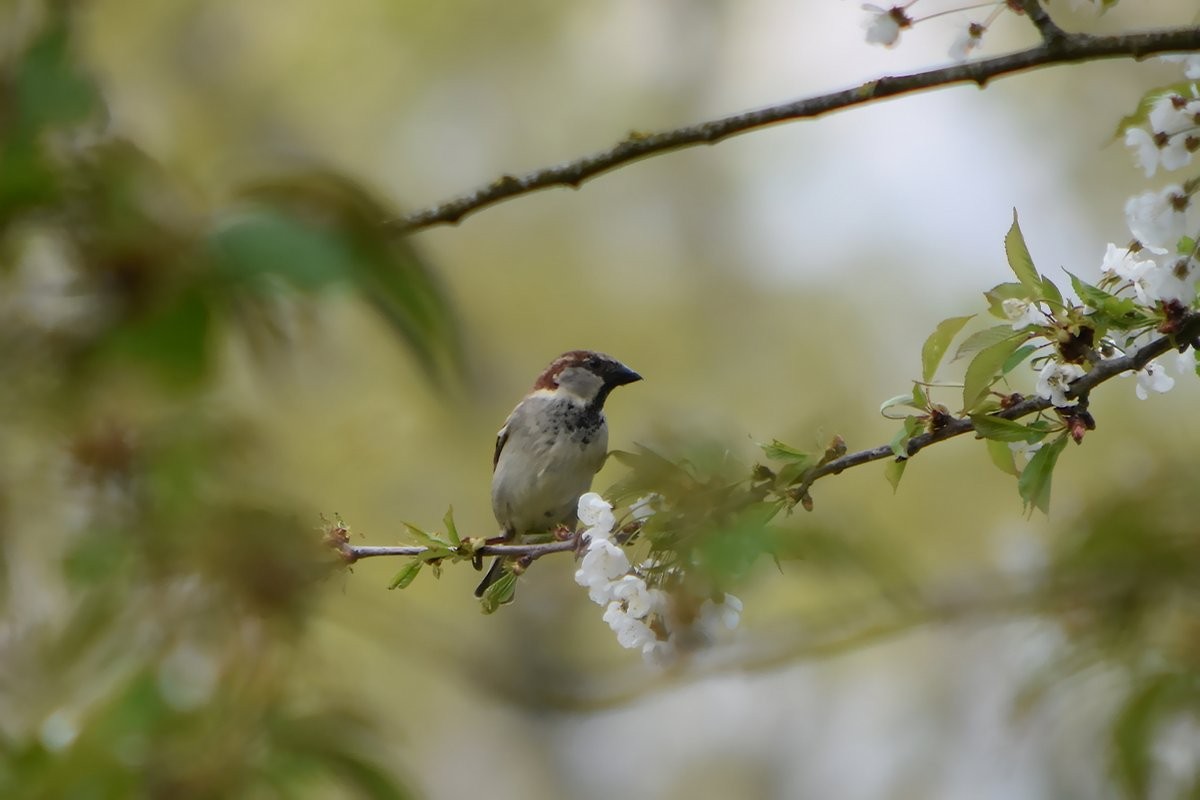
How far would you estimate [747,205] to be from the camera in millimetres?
12250

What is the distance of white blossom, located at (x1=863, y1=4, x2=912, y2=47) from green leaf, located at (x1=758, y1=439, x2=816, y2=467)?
55cm

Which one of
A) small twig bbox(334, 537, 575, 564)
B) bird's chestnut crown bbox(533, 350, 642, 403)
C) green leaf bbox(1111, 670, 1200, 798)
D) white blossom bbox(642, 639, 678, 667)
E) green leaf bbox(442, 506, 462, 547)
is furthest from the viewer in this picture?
bird's chestnut crown bbox(533, 350, 642, 403)

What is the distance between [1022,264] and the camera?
171 centimetres

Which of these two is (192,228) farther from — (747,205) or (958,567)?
(747,205)

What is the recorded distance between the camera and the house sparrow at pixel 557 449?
14.5ft

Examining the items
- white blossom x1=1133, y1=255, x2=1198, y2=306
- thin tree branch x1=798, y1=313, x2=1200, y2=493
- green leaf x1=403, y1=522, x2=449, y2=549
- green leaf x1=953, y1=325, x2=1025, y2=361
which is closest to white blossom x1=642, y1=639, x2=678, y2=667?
thin tree branch x1=798, y1=313, x2=1200, y2=493

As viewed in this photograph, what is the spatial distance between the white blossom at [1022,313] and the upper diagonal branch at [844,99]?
406 mm

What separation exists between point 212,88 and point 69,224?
10.2 m

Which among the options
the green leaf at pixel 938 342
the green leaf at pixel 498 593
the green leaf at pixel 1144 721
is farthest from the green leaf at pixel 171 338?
the green leaf at pixel 1144 721

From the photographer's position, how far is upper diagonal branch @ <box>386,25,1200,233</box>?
132 cm

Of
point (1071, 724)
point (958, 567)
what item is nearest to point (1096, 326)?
point (1071, 724)

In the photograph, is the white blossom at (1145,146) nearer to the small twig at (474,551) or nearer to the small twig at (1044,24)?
the small twig at (1044,24)

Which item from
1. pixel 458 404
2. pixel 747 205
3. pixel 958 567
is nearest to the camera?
pixel 458 404

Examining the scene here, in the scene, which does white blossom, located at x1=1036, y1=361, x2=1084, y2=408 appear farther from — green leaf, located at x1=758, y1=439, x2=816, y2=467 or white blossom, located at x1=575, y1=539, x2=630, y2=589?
white blossom, located at x1=575, y1=539, x2=630, y2=589
